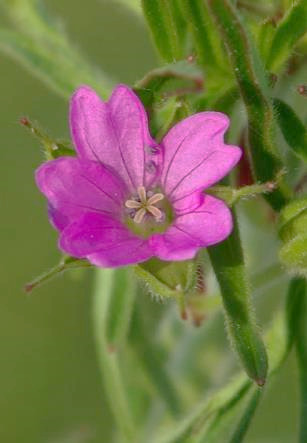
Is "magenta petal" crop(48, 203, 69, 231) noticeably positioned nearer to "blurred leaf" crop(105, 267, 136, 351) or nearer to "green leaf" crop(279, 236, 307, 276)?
"green leaf" crop(279, 236, 307, 276)

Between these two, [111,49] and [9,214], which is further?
[111,49]

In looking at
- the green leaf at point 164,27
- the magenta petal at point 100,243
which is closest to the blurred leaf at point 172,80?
the green leaf at point 164,27

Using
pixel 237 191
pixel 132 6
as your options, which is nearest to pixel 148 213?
pixel 237 191

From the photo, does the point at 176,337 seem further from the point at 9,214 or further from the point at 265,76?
the point at 9,214

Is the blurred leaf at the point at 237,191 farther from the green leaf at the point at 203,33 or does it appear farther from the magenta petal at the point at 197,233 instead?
the green leaf at the point at 203,33

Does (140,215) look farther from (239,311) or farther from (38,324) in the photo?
(38,324)

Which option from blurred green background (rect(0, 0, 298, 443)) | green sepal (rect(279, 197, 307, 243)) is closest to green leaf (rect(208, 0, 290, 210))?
green sepal (rect(279, 197, 307, 243))

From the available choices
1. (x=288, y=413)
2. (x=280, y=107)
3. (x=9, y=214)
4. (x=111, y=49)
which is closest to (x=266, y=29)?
(x=280, y=107)
